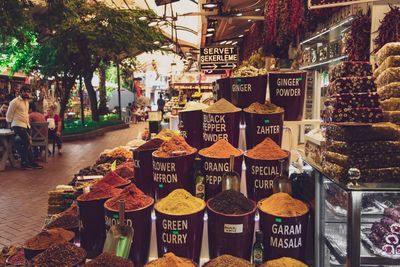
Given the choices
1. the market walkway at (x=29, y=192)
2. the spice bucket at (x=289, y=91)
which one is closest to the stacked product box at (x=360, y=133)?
the spice bucket at (x=289, y=91)

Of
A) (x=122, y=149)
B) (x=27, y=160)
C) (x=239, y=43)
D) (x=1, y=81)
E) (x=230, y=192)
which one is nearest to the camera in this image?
(x=230, y=192)

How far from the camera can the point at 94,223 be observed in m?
2.16

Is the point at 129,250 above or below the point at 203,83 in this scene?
below

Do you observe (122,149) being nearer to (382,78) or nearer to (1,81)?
(382,78)

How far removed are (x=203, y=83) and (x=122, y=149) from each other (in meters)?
10.5

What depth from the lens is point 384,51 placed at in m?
1.99

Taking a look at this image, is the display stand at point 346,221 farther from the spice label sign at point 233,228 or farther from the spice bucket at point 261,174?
the spice label sign at point 233,228

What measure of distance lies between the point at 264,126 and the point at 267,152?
0.22 m

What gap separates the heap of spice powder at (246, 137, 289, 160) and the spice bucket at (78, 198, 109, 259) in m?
0.90

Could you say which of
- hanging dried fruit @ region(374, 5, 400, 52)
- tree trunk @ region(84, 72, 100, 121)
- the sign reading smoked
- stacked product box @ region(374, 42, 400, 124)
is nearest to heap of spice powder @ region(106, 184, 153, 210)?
stacked product box @ region(374, 42, 400, 124)

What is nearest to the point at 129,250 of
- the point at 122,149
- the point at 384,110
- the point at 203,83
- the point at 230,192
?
the point at 230,192

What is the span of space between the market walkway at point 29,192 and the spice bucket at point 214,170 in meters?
3.46

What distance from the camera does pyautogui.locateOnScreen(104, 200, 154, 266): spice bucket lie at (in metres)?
1.93

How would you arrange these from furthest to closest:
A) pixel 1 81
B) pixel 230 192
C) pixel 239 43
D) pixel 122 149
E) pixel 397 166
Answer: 1. pixel 1 81
2. pixel 239 43
3. pixel 122 149
4. pixel 230 192
5. pixel 397 166
